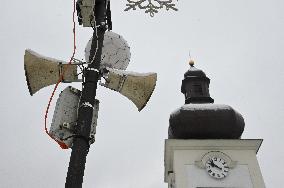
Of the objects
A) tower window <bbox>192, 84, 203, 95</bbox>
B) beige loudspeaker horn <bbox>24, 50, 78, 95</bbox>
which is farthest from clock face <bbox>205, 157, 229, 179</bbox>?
beige loudspeaker horn <bbox>24, 50, 78, 95</bbox>

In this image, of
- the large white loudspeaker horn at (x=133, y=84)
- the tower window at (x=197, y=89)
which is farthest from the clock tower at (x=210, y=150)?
the large white loudspeaker horn at (x=133, y=84)

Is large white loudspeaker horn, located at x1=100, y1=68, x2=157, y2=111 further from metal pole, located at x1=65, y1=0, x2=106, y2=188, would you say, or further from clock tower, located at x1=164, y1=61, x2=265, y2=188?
clock tower, located at x1=164, y1=61, x2=265, y2=188

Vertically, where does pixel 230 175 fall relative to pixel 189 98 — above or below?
below

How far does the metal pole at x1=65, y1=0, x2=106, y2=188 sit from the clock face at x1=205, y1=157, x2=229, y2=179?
18569 mm

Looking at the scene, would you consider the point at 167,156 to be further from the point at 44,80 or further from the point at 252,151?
the point at 44,80

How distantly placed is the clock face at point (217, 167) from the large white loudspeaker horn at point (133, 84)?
18.5m

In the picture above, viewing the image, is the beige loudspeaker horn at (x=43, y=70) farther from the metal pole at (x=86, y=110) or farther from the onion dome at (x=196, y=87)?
the onion dome at (x=196, y=87)

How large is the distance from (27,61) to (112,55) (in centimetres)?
64

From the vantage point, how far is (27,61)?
3.11 meters

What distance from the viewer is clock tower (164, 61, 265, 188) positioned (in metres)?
21.1

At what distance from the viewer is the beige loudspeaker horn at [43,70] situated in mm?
3082

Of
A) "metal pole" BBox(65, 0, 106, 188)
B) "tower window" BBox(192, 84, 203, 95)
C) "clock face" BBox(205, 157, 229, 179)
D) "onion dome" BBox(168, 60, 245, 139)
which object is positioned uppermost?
"tower window" BBox(192, 84, 203, 95)

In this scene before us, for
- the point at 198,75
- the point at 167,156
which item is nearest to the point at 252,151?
the point at 167,156

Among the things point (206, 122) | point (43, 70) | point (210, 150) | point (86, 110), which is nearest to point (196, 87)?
point (206, 122)
